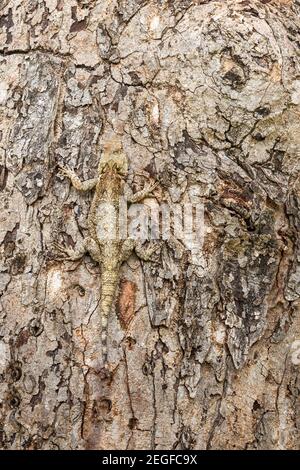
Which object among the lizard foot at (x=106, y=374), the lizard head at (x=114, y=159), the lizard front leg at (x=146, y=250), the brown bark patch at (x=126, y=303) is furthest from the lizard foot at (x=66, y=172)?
the lizard foot at (x=106, y=374)

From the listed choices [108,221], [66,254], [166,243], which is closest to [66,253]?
[66,254]

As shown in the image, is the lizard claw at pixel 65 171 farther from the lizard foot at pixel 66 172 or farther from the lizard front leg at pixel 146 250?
the lizard front leg at pixel 146 250

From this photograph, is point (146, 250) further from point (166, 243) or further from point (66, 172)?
point (66, 172)

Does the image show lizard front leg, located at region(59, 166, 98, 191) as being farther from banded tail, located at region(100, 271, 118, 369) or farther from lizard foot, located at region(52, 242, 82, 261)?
banded tail, located at region(100, 271, 118, 369)

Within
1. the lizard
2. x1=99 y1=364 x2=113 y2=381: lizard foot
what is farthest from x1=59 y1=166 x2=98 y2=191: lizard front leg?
x1=99 y1=364 x2=113 y2=381: lizard foot
